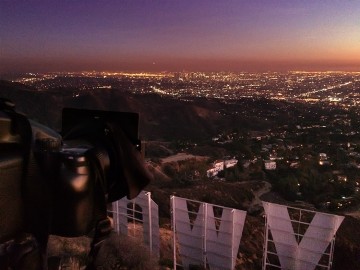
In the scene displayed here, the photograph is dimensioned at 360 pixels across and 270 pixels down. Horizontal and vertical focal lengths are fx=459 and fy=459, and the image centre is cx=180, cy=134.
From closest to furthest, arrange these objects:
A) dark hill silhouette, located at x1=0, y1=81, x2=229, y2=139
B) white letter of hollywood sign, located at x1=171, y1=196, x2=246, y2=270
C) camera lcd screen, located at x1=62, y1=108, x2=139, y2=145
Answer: camera lcd screen, located at x1=62, y1=108, x2=139, y2=145
white letter of hollywood sign, located at x1=171, y1=196, x2=246, y2=270
dark hill silhouette, located at x1=0, y1=81, x2=229, y2=139

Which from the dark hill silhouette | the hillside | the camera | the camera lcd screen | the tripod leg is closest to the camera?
the camera

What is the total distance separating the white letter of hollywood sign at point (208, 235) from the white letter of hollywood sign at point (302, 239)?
318 mm

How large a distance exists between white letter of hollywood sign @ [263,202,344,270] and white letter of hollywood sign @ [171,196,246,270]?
1.04ft

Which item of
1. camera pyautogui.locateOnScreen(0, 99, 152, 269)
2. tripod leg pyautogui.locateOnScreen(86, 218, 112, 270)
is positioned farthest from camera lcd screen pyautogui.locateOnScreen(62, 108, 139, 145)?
tripod leg pyautogui.locateOnScreen(86, 218, 112, 270)

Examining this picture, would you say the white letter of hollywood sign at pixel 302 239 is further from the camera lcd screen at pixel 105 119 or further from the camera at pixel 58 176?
the camera at pixel 58 176

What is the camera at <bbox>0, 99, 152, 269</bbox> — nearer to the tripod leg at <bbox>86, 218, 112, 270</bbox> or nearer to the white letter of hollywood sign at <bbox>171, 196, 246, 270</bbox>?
the tripod leg at <bbox>86, 218, 112, 270</bbox>

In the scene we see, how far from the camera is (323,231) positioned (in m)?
4.16

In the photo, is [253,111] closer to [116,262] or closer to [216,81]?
[216,81]

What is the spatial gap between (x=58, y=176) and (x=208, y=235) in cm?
376

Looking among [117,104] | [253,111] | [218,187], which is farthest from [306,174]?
[253,111]

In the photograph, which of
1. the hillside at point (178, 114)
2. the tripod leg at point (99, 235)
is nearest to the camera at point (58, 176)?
the tripod leg at point (99, 235)

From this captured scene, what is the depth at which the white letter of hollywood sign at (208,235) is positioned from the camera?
175 inches

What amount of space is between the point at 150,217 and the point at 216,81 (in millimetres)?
83994

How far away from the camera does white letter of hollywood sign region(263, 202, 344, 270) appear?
4.14 meters
